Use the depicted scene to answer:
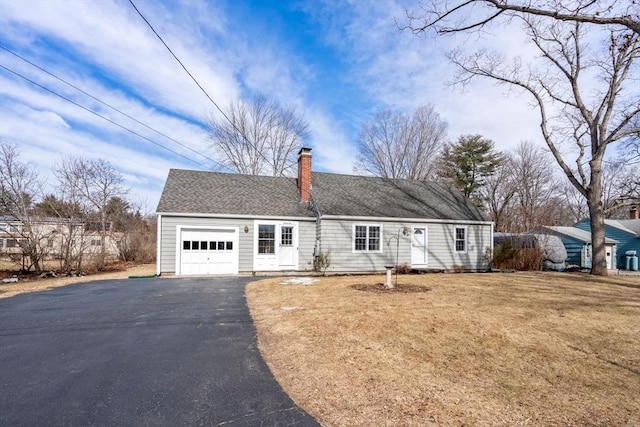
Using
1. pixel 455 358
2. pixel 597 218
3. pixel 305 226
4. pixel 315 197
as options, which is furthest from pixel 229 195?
pixel 597 218

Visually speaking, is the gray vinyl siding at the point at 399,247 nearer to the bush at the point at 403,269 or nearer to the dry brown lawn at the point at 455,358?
the bush at the point at 403,269

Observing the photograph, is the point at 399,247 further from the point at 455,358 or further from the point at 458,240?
the point at 455,358

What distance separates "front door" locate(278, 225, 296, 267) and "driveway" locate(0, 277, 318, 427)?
7.11m

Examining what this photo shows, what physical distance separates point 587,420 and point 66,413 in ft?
15.0

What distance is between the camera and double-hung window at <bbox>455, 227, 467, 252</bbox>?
17630mm

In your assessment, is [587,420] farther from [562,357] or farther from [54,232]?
[54,232]

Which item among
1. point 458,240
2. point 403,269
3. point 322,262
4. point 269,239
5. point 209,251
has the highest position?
point 269,239

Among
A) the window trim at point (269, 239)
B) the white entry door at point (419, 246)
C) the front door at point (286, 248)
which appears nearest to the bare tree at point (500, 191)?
the white entry door at point (419, 246)

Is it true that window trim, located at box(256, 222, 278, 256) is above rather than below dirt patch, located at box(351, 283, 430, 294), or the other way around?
above

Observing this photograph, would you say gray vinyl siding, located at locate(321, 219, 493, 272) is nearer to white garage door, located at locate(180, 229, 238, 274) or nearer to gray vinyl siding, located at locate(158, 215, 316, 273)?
gray vinyl siding, located at locate(158, 215, 316, 273)

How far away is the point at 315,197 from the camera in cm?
1648

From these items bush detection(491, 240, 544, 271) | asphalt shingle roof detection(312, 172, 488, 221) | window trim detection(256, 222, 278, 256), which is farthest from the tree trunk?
window trim detection(256, 222, 278, 256)

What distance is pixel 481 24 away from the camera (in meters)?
8.02

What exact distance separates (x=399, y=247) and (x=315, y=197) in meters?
4.53
